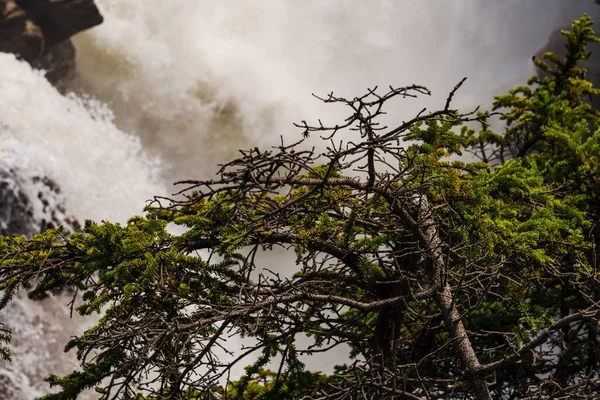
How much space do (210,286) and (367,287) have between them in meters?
0.98

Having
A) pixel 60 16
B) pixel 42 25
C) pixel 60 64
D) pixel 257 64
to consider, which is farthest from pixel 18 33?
pixel 257 64

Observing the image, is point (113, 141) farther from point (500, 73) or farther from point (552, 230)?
point (552, 230)

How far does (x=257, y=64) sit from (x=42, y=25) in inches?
275

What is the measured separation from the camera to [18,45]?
2069cm

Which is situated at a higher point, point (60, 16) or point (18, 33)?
point (60, 16)

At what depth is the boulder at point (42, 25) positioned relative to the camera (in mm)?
20500

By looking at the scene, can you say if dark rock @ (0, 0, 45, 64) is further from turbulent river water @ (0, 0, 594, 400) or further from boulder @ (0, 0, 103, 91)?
turbulent river water @ (0, 0, 594, 400)

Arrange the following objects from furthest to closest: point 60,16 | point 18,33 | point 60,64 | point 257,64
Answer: point 257,64 → point 60,64 → point 60,16 → point 18,33

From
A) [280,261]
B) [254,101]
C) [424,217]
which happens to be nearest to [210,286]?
[424,217]

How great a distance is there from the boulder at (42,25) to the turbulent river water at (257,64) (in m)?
0.85

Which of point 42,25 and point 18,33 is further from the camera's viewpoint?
point 42,25

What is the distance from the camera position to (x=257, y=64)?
82.2 ft

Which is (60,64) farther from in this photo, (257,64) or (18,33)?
(257,64)

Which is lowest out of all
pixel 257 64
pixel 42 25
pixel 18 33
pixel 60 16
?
pixel 18 33
